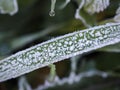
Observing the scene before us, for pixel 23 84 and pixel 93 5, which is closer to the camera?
pixel 93 5

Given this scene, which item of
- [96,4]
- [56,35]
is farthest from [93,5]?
[56,35]

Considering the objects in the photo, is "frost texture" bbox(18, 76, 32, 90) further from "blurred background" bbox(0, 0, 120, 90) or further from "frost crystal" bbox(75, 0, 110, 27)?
"frost crystal" bbox(75, 0, 110, 27)

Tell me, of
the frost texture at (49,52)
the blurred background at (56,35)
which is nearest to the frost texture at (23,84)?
the blurred background at (56,35)

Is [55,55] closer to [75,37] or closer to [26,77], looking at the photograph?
[75,37]

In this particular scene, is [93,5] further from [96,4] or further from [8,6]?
[8,6]

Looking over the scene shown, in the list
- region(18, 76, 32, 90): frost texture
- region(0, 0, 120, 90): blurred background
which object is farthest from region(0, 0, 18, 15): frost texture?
region(18, 76, 32, 90): frost texture

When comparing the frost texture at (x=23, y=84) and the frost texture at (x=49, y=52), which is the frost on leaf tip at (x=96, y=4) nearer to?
the frost texture at (x=49, y=52)
